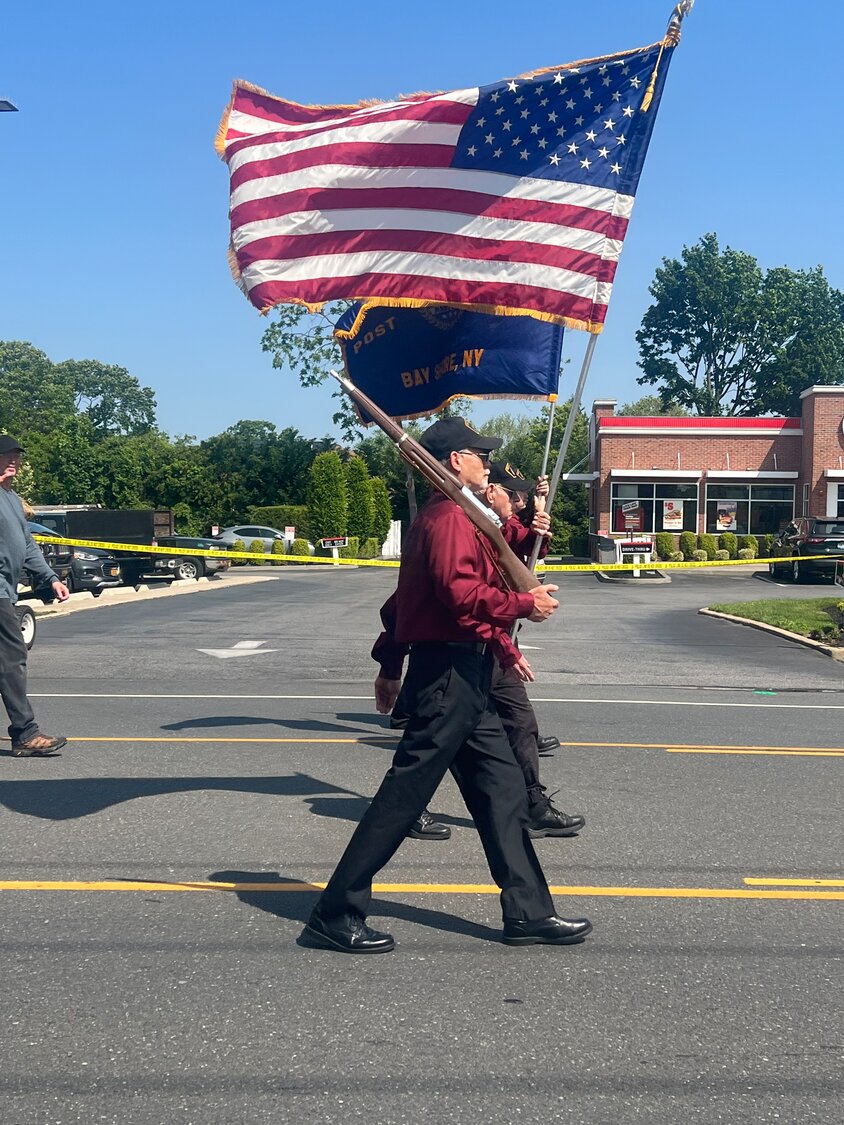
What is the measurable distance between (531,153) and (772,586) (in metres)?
26.2

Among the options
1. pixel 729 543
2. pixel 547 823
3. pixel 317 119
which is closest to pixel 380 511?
pixel 729 543

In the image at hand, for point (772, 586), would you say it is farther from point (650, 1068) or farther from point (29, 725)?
point (650, 1068)

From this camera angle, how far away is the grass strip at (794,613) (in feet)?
63.1

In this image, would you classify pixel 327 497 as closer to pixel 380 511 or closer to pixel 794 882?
pixel 380 511

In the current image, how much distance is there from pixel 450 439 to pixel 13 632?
4418mm

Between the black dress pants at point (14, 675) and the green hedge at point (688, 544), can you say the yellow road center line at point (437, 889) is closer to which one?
the black dress pants at point (14, 675)

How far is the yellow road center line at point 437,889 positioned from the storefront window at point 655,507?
154ft

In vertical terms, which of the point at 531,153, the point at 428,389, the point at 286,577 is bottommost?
the point at 286,577

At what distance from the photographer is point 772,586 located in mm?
32312

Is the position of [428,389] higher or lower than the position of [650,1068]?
higher

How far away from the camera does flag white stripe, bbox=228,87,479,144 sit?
7758mm

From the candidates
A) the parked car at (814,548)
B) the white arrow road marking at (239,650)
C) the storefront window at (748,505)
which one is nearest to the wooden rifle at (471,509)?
the white arrow road marking at (239,650)

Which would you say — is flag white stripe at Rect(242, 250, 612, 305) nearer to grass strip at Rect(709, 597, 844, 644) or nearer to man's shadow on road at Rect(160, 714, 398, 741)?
man's shadow on road at Rect(160, 714, 398, 741)

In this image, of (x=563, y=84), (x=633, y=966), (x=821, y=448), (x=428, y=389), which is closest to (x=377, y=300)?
(x=428, y=389)
